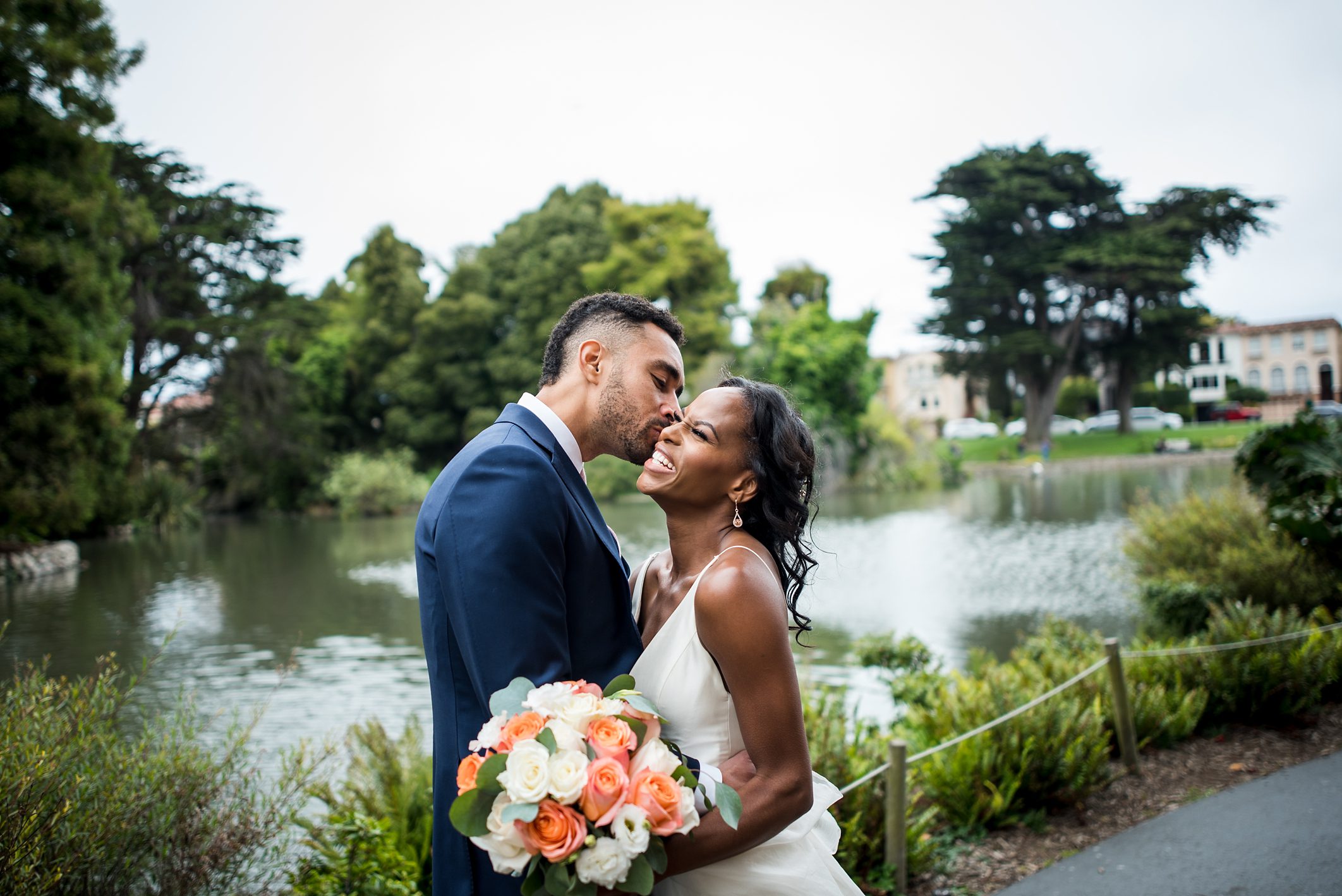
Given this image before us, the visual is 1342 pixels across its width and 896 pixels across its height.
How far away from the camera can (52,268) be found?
1794 centimetres

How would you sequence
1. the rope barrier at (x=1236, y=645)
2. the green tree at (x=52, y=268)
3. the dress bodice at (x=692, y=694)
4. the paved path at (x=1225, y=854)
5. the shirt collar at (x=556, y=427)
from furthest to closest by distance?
the green tree at (x=52, y=268)
the rope barrier at (x=1236, y=645)
the paved path at (x=1225, y=854)
the shirt collar at (x=556, y=427)
the dress bodice at (x=692, y=694)

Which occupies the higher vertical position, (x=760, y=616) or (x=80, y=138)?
(x=80, y=138)

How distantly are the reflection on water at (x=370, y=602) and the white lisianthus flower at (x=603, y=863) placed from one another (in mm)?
3284

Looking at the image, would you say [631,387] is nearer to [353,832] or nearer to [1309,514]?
[353,832]

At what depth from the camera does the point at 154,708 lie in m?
8.88

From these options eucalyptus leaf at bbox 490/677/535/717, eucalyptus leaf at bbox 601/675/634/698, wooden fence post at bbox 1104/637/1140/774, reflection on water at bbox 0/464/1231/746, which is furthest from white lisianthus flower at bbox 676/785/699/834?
wooden fence post at bbox 1104/637/1140/774

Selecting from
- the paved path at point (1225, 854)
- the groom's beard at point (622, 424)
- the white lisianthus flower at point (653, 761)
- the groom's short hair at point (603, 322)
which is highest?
the groom's short hair at point (603, 322)

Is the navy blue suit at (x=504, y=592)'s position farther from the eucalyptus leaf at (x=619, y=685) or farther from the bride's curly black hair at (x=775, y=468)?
the bride's curly black hair at (x=775, y=468)

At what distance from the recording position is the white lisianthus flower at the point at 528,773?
1.52m

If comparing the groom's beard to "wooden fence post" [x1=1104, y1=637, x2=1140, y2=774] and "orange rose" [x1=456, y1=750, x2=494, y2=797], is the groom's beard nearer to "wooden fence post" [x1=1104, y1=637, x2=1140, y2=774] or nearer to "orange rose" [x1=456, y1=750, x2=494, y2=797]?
"orange rose" [x1=456, y1=750, x2=494, y2=797]

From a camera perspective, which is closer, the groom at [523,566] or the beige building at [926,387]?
the groom at [523,566]

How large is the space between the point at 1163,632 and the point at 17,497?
61.8 ft

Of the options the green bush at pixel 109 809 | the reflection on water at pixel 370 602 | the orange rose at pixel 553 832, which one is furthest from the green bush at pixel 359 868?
the orange rose at pixel 553 832

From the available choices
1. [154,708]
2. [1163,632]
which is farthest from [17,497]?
[1163,632]
